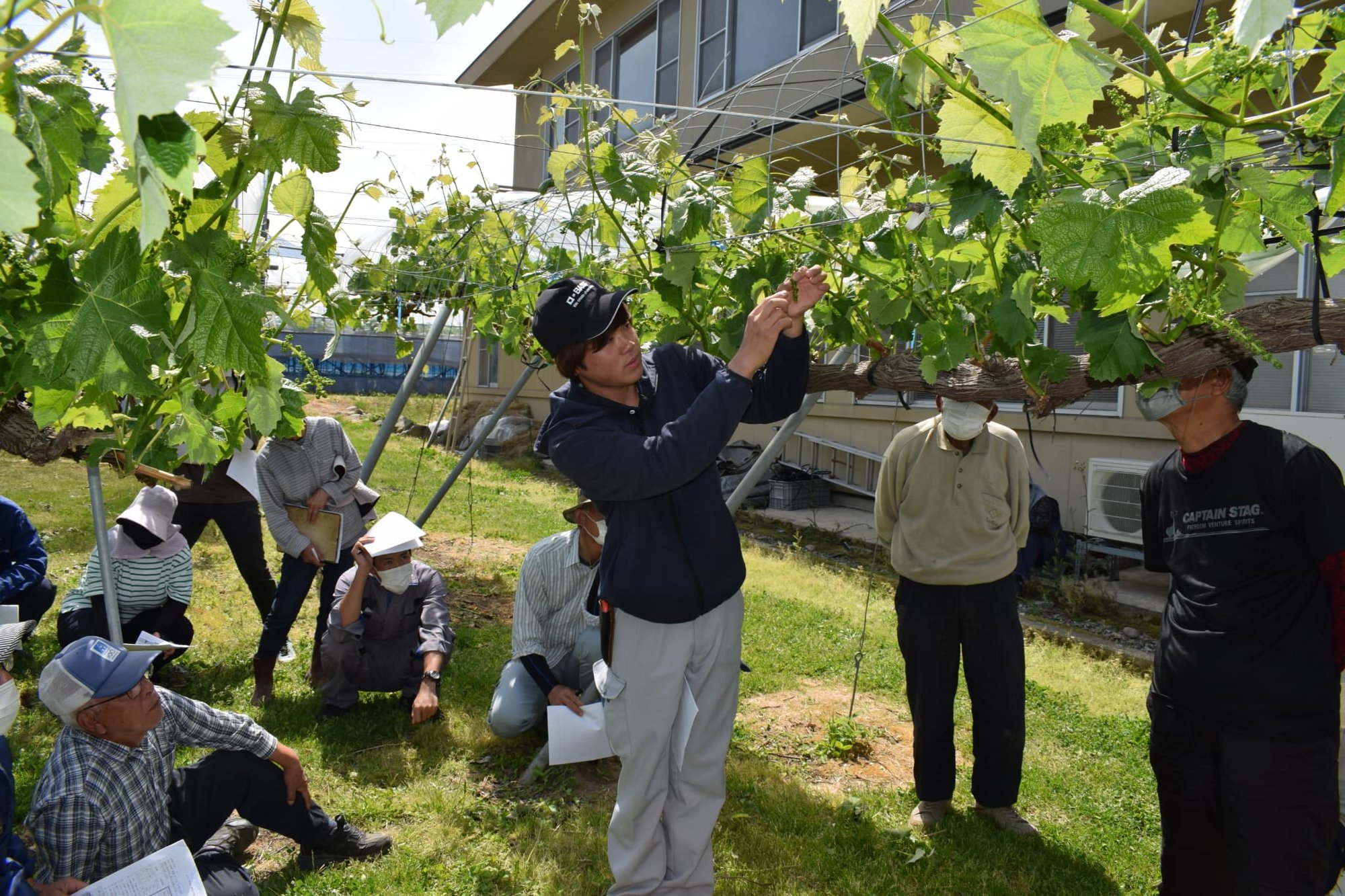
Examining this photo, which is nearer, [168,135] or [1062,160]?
[168,135]

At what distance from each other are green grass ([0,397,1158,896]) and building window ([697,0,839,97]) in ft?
20.8

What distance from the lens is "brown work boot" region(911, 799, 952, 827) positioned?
12.1 ft

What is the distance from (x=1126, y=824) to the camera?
377cm

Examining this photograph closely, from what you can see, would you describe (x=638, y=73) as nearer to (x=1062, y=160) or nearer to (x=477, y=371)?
(x=477, y=371)

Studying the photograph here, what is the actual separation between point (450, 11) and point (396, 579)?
4.19m

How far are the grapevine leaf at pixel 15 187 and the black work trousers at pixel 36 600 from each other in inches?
193

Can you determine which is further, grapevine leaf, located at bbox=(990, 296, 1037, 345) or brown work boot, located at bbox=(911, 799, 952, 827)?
brown work boot, located at bbox=(911, 799, 952, 827)

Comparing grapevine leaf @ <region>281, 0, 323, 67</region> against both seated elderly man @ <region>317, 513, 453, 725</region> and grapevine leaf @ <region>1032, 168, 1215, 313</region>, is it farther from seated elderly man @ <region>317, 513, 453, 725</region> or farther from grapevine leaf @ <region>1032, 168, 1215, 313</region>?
seated elderly man @ <region>317, 513, 453, 725</region>

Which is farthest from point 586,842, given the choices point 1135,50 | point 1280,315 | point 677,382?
point 1135,50

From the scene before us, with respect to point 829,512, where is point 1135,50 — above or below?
above

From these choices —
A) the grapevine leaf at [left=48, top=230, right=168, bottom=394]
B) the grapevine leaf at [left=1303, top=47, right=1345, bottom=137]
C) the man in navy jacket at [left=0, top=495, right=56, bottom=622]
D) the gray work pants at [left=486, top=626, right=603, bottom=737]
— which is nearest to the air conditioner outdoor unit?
the gray work pants at [left=486, top=626, right=603, bottom=737]

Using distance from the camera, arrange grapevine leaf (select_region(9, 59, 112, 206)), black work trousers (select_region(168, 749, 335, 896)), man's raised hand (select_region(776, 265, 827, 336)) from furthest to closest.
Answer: black work trousers (select_region(168, 749, 335, 896)) → man's raised hand (select_region(776, 265, 827, 336)) → grapevine leaf (select_region(9, 59, 112, 206))

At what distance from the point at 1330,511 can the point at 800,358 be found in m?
1.52

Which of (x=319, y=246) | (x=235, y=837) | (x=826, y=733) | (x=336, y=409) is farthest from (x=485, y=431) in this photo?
(x=336, y=409)
